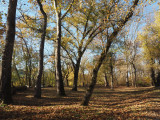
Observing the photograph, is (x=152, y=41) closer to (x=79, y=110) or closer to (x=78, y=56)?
(x=78, y=56)

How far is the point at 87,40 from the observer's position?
57.7ft

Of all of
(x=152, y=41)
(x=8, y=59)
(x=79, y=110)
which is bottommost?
(x=79, y=110)

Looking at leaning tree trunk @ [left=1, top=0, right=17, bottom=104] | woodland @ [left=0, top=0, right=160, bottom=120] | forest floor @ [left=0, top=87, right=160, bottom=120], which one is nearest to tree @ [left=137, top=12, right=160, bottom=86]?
woodland @ [left=0, top=0, right=160, bottom=120]

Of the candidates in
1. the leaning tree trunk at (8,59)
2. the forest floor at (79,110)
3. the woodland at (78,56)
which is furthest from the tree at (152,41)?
the leaning tree trunk at (8,59)

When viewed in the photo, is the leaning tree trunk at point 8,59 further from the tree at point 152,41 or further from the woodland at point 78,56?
the tree at point 152,41

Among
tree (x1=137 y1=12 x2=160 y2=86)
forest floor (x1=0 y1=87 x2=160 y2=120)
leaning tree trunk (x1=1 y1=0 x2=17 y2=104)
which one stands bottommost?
forest floor (x1=0 y1=87 x2=160 y2=120)

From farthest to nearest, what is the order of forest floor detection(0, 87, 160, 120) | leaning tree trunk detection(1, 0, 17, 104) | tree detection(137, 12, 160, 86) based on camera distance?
tree detection(137, 12, 160, 86) → leaning tree trunk detection(1, 0, 17, 104) → forest floor detection(0, 87, 160, 120)

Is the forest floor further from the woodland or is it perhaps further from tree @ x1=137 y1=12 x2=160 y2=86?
tree @ x1=137 y1=12 x2=160 y2=86

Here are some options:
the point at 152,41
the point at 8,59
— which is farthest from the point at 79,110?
the point at 152,41

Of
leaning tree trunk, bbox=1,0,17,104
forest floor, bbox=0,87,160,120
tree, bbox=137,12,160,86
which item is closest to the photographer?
forest floor, bbox=0,87,160,120

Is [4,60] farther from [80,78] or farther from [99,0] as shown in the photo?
[80,78]

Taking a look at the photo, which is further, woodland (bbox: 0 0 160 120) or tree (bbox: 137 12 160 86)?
tree (bbox: 137 12 160 86)

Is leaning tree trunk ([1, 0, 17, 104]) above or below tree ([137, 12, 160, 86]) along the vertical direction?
below

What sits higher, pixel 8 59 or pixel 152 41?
pixel 152 41
